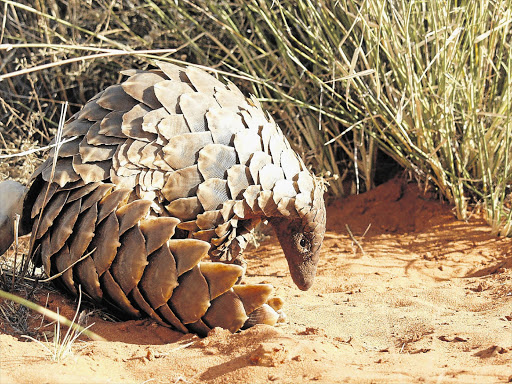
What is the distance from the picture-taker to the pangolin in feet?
7.78

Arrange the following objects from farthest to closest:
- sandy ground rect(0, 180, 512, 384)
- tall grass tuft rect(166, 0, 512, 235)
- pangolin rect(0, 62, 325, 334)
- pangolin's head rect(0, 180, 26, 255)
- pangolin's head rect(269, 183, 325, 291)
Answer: tall grass tuft rect(166, 0, 512, 235), pangolin's head rect(269, 183, 325, 291), pangolin's head rect(0, 180, 26, 255), pangolin rect(0, 62, 325, 334), sandy ground rect(0, 180, 512, 384)

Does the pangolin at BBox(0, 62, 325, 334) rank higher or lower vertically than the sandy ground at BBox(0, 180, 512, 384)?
higher

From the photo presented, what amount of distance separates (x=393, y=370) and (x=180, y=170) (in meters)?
1.11

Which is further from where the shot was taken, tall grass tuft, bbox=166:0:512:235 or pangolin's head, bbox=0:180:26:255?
tall grass tuft, bbox=166:0:512:235

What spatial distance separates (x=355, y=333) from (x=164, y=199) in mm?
973

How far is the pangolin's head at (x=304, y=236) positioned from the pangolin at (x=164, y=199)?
1 centimetres

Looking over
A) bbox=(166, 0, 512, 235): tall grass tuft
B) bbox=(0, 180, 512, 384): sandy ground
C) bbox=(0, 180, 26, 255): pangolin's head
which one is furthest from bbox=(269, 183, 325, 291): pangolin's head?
bbox=(0, 180, 26, 255): pangolin's head

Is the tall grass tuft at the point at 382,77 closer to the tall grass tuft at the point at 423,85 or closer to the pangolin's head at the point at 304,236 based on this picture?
the tall grass tuft at the point at 423,85

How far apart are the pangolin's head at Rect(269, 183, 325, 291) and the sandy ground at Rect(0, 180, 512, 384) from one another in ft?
0.53

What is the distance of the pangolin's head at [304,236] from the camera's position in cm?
274

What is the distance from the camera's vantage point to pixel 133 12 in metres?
4.91

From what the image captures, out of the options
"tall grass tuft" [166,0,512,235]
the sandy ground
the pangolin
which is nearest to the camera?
the sandy ground

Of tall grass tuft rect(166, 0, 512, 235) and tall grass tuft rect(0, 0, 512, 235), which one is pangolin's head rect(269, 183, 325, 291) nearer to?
tall grass tuft rect(0, 0, 512, 235)

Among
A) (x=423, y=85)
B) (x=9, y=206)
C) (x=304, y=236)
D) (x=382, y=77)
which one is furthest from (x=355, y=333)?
(x=423, y=85)
